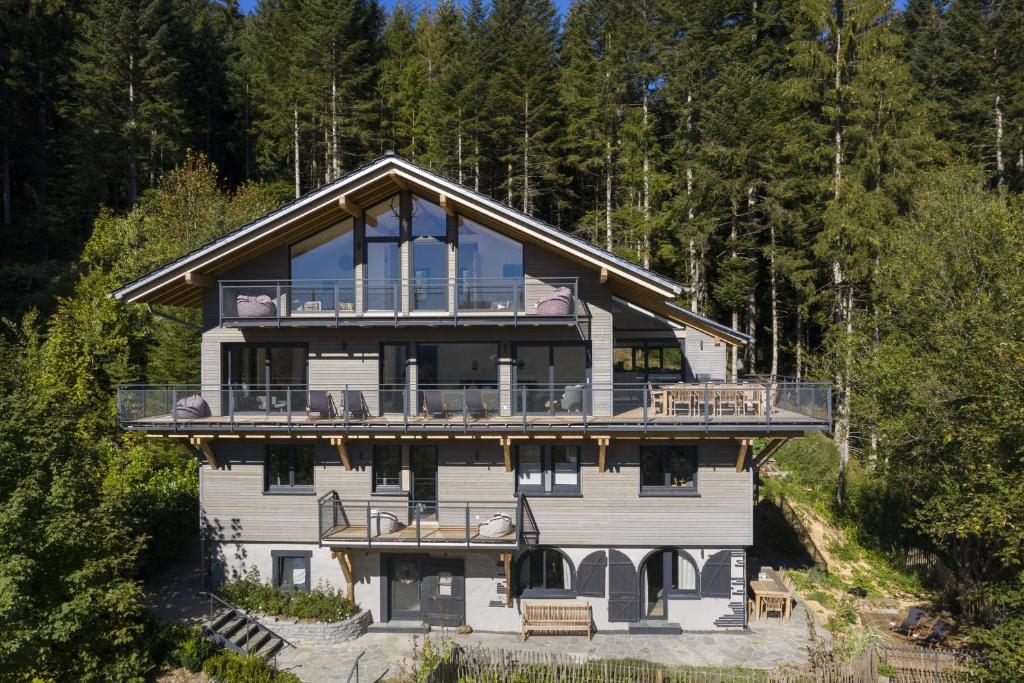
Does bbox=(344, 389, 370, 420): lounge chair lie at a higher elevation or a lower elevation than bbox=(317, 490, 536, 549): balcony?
higher

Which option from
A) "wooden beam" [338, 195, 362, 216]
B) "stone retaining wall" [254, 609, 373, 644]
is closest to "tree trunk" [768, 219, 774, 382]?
"wooden beam" [338, 195, 362, 216]

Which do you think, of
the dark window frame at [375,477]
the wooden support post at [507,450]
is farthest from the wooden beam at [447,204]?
the dark window frame at [375,477]

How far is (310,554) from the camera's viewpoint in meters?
17.2

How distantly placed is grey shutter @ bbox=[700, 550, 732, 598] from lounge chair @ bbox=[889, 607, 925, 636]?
18.1 ft

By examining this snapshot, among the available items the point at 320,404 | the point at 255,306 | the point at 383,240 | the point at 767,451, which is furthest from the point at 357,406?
the point at 767,451

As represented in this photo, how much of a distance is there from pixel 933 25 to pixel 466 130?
29.6m

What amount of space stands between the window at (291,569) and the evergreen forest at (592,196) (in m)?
3.53

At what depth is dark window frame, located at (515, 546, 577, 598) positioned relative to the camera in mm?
16875

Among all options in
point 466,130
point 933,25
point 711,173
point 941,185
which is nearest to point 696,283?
point 711,173

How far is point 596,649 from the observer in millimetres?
15656

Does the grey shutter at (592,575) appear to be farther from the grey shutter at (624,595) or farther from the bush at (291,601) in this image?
the bush at (291,601)

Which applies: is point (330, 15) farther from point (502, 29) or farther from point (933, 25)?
point (933, 25)

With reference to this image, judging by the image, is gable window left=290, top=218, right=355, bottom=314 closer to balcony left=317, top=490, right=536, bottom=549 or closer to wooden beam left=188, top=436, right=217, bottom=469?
wooden beam left=188, top=436, right=217, bottom=469

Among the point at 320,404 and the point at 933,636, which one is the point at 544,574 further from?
the point at 933,636
